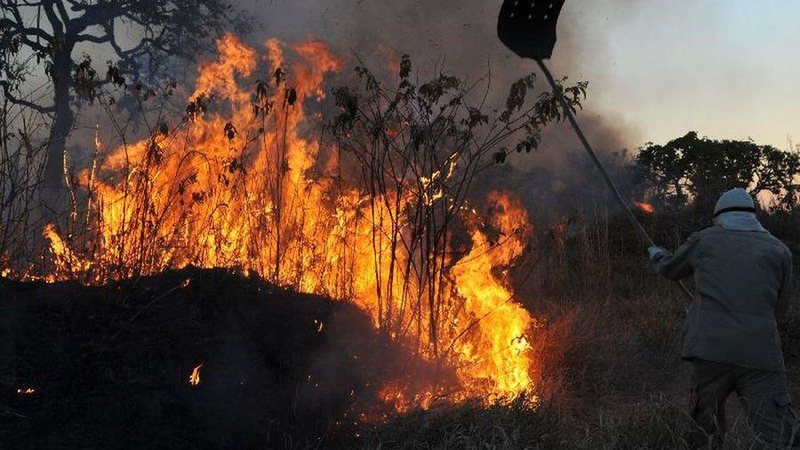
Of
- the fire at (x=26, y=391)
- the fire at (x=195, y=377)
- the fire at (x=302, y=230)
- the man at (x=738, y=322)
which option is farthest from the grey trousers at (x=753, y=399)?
the fire at (x=26, y=391)

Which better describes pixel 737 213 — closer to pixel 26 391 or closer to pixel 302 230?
pixel 302 230

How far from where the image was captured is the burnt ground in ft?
13.2

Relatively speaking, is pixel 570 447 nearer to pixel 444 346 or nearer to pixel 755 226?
pixel 755 226

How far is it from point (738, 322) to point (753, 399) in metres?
0.43

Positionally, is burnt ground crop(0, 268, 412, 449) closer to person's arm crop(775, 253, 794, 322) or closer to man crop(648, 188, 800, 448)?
man crop(648, 188, 800, 448)

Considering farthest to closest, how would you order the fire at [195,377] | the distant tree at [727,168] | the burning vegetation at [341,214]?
1. the distant tree at [727,168]
2. the burning vegetation at [341,214]
3. the fire at [195,377]

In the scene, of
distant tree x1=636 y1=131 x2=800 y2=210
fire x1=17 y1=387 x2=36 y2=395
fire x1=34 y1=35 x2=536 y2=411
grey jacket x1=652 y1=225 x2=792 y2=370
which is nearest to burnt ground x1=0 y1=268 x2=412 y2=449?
fire x1=17 y1=387 x2=36 y2=395

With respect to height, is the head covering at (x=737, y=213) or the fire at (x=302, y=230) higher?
the fire at (x=302, y=230)

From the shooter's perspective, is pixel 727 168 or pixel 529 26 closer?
pixel 529 26

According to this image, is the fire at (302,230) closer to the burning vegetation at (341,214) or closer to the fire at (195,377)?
the burning vegetation at (341,214)

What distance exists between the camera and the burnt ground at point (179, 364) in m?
4.03

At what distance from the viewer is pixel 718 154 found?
14.5 meters

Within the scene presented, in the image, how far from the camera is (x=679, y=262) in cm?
418

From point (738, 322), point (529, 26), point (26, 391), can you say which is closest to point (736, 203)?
point (738, 322)
